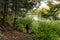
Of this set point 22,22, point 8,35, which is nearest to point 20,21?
point 22,22

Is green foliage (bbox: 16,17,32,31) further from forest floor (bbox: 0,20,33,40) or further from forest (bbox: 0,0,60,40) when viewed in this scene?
forest floor (bbox: 0,20,33,40)

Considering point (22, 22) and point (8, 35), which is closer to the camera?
point (8, 35)

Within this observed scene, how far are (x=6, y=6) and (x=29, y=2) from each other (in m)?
1.23

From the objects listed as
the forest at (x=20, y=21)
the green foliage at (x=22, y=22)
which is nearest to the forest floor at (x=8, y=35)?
the forest at (x=20, y=21)

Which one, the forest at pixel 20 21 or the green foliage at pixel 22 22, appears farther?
the green foliage at pixel 22 22

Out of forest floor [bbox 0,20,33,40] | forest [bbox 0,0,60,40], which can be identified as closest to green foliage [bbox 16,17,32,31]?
forest [bbox 0,0,60,40]

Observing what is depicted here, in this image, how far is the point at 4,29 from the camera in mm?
10250

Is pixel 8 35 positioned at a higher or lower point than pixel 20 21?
lower

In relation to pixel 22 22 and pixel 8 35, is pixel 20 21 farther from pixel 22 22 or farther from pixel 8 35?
pixel 8 35

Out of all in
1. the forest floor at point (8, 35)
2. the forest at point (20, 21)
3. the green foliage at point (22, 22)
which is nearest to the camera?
the forest floor at point (8, 35)

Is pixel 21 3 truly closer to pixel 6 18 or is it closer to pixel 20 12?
pixel 20 12

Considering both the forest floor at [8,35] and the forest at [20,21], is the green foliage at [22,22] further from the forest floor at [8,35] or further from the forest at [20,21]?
the forest floor at [8,35]

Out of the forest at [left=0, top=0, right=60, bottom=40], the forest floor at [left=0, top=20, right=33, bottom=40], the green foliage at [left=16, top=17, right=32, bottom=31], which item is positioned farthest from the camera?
the green foliage at [left=16, top=17, right=32, bottom=31]

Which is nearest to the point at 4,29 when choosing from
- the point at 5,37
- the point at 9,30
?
the point at 9,30
